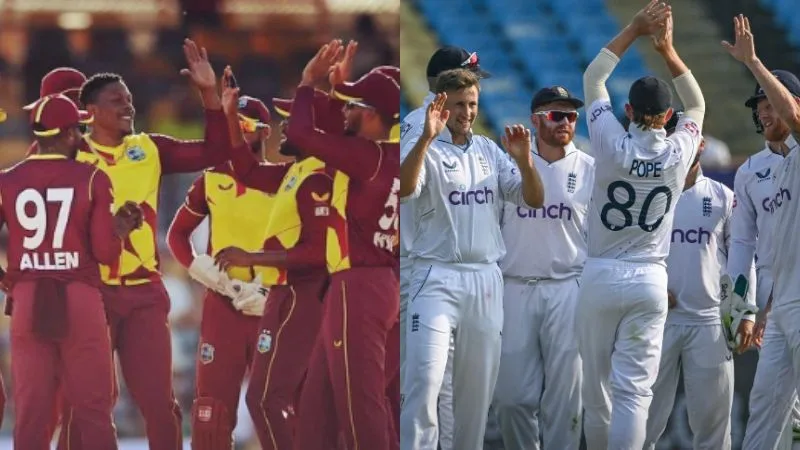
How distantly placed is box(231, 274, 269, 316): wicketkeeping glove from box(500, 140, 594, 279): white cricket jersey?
1373 mm

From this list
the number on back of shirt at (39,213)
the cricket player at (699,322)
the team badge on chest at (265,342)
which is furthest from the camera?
the cricket player at (699,322)

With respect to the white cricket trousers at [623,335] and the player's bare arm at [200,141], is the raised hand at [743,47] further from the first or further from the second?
the player's bare arm at [200,141]

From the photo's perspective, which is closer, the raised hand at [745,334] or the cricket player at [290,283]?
the cricket player at [290,283]

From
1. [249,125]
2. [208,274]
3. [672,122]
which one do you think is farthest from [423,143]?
[672,122]

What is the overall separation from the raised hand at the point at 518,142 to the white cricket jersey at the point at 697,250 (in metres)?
1.24

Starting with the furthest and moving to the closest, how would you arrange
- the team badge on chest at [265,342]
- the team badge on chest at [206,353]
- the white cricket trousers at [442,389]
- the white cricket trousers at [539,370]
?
the white cricket trousers at [539,370] < the white cricket trousers at [442,389] < the team badge on chest at [265,342] < the team badge on chest at [206,353]

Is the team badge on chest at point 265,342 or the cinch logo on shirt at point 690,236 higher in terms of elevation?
the cinch logo on shirt at point 690,236

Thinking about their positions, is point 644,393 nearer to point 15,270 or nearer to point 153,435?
point 153,435

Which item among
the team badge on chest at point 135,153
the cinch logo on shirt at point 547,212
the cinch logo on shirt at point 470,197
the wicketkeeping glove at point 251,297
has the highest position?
the team badge on chest at point 135,153

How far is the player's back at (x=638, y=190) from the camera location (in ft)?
22.0

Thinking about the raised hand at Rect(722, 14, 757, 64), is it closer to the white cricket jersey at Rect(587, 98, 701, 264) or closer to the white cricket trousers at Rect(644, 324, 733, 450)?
the white cricket jersey at Rect(587, 98, 701, 264)

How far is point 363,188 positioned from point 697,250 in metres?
1.91

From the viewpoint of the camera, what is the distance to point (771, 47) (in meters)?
11.1

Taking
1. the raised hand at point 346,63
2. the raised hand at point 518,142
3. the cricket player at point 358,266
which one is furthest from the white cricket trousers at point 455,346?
the raised hand at point 346,63
